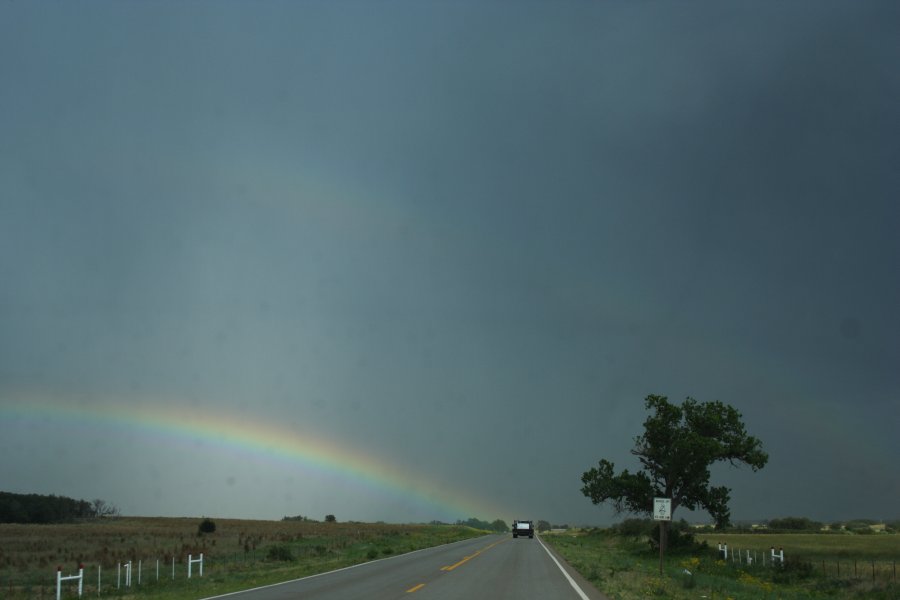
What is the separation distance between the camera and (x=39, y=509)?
13525 centimetres

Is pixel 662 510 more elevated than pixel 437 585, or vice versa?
pixel 662 510

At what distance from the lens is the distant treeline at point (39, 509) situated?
12875 cm

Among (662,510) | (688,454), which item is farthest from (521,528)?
(662,510)

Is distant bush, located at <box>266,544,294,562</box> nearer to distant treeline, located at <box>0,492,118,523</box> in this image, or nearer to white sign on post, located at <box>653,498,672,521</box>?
white sign on post, located at <box>653,498,672,521</box>

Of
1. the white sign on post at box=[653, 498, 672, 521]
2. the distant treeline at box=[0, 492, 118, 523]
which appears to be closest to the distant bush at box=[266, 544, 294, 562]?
the white sign on post at box=[653, 498, 672, 521]

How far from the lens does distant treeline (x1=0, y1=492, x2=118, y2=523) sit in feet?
422

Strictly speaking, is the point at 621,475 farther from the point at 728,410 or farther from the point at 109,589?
the point at 109,589

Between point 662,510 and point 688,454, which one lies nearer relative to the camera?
point 662,510

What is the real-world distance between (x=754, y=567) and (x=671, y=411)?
1664 centimetres

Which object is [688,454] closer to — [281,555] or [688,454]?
[688,454]

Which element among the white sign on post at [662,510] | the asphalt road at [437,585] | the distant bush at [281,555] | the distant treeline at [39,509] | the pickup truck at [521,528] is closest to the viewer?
the asphalt road at [437,585]

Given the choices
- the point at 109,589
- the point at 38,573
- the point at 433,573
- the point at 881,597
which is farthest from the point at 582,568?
the point at 38,573

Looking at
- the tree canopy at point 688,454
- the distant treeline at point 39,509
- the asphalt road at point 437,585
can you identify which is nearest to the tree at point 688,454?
the tree canopy at point 688,454

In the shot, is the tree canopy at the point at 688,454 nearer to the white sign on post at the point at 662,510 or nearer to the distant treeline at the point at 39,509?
the white sign on post at the point at 662,510
